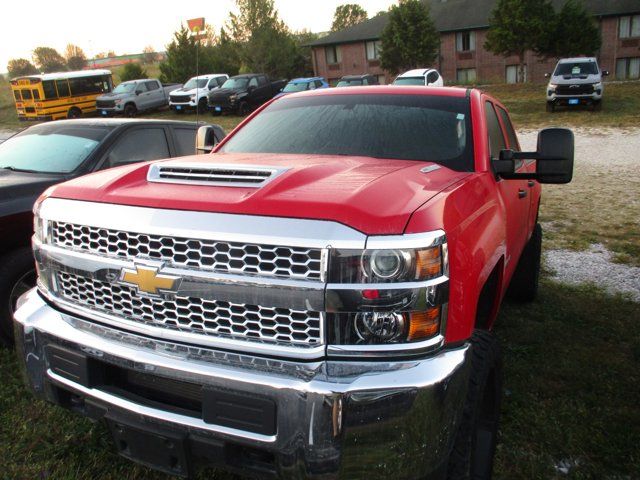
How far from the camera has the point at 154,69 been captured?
3017 inches

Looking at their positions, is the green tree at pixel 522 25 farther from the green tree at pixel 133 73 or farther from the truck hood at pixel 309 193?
the truck hood at pixel 309 193

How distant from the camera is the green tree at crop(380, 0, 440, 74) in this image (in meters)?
38.6

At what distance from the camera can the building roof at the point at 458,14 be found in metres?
41.0

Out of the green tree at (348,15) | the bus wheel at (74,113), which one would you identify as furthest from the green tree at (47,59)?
the bus wheel at (74,113)

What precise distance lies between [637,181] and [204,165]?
410 inches

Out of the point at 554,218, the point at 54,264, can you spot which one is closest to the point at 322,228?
the point at 54,264

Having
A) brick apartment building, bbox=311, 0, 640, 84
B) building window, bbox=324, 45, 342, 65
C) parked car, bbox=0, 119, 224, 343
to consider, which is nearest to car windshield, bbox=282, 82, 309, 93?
parked car, bbox=0, 119, 224, 343

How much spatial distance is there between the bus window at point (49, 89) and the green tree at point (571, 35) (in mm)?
27098

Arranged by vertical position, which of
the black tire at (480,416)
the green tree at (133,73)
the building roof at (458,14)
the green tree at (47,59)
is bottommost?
the black tire at (480,416)

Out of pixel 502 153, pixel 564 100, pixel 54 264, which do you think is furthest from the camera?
pixel 564 100

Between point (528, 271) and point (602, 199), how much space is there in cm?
539

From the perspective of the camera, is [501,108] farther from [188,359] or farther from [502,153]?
[188,359]

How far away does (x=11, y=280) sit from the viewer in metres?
3.87

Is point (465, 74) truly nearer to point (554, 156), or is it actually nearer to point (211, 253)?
point (554, 156)
